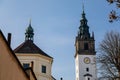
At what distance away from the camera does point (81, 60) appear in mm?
107938

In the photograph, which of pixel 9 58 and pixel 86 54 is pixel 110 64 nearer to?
pixel 9 58

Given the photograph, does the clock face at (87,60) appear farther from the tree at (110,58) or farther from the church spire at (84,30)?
the tree at (110,58)

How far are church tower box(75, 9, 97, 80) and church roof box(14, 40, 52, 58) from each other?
161ft

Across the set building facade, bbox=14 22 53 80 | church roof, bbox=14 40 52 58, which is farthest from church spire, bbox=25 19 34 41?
building facade, bbox=14 22 53 80

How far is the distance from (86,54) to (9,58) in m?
91.4

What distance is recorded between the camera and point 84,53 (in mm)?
108250

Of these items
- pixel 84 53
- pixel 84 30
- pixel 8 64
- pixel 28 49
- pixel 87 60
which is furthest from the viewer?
pixel 84 30

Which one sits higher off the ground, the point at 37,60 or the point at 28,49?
the point at 28,49

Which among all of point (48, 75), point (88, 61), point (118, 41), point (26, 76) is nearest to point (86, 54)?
point (88, 61)

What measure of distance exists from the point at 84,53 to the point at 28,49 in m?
55.8

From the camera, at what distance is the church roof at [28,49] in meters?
52.2

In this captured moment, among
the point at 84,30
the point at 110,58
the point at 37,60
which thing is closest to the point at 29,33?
the point at 37,60

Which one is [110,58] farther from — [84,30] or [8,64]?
[84,30]

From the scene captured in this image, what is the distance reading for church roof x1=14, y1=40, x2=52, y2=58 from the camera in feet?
171
